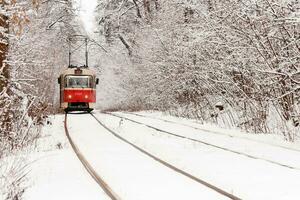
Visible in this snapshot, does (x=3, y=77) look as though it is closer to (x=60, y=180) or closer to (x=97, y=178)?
(x=60, y=180)

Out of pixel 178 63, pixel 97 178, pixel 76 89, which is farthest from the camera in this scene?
pixel 76 89

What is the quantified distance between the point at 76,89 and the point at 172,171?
24437mm

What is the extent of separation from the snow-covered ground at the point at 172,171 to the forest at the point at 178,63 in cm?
64

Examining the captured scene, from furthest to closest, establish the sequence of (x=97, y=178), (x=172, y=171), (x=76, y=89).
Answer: (x=76, y=89)
(x=172, y=171)
(x=97, y=178)

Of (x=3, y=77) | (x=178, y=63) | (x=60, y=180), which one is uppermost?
(x=178, y=63)

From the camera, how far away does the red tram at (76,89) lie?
31656 mm

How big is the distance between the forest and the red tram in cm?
330

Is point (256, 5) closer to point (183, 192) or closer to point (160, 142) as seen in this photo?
point (160, 142)

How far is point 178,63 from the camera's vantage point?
22.5 meters

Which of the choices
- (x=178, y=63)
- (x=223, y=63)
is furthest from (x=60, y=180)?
(x=178, y=63)

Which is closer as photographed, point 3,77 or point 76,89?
point 3,77

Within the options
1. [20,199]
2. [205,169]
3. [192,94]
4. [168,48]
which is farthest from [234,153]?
[168,48]

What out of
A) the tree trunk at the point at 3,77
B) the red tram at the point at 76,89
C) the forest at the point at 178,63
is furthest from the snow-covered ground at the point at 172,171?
the red tram at the point at 76,89

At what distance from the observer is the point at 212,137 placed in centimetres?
1324
